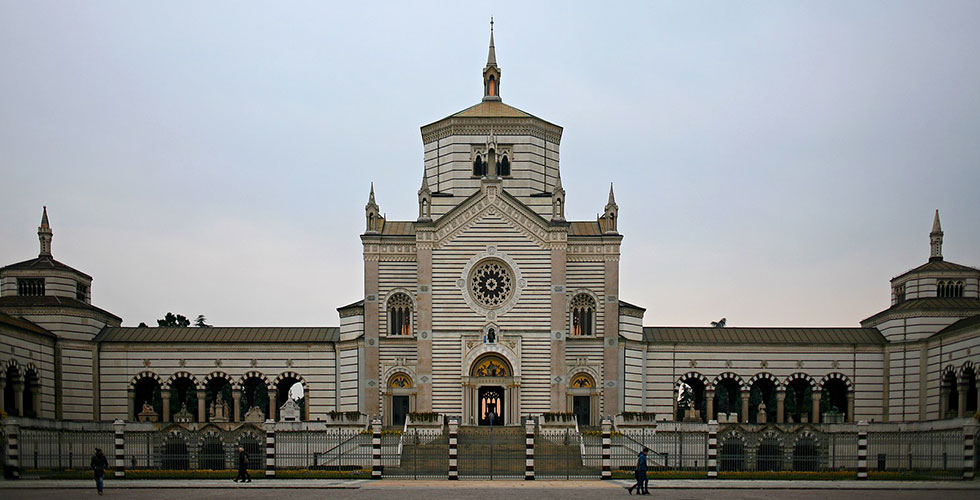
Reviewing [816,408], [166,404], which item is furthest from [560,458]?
[166,404]

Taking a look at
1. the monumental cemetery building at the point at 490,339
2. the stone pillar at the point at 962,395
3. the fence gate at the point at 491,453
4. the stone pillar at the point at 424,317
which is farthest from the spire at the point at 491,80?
the stone pillar at the point at 962,395

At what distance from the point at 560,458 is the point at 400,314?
17634mm

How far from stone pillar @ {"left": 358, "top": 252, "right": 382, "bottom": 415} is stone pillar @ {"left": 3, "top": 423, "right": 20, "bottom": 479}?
21.7 m

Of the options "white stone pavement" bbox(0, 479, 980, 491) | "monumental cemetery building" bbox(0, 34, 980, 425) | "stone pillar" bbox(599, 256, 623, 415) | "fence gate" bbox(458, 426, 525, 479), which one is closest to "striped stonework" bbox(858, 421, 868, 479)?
"white stone pavement" bbox(0, 479, 980, 491)

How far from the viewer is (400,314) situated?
66688 mm

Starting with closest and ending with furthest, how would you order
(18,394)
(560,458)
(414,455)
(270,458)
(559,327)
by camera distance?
1. (270,458)
2. (414,455)
3. (560,458)
4. (18,394)
5. (559,327)

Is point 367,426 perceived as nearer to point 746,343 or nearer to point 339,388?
point 339,388

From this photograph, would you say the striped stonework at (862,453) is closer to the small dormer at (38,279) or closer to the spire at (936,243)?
the spire at (936,243)

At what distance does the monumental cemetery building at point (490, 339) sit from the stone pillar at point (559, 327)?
0.24 feet

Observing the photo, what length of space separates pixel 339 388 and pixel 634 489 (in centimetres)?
3039

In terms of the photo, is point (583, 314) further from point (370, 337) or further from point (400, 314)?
point (370, 337)

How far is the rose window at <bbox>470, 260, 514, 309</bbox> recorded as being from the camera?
215 feet

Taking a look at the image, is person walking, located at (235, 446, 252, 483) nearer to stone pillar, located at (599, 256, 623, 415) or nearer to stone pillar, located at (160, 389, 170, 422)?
stone pillar, located at (160, 389, 170, 422)

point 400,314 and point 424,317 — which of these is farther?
point 400,314
